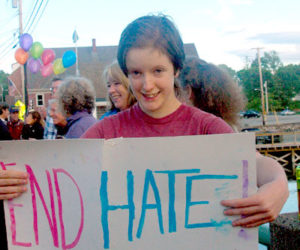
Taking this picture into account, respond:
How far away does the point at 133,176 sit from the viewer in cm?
116

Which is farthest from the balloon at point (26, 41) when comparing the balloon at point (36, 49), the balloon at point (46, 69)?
the balloon at point (46, 69)

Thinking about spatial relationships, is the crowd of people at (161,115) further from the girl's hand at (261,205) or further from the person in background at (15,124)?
the person in background at (15,124)

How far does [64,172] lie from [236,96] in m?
1.41

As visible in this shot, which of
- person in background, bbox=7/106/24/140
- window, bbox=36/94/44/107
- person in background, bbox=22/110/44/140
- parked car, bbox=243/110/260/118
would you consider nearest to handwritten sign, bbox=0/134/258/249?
person in background, bbox=22/110/44/140

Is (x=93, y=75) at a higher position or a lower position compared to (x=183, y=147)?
higher

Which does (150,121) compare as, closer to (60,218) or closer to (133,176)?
(133,176)

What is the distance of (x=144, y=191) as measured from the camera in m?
1.16

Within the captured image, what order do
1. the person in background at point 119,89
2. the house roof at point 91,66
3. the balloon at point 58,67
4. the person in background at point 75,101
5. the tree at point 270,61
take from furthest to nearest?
the tree at point 270,61
the house roof at point 91,66
the balloon at point 58,67
the person in background at point 75,101
the person in background at point 119,89

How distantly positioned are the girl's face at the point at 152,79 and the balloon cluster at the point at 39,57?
10.0m

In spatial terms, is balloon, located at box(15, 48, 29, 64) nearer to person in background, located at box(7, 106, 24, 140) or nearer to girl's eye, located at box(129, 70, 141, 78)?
person in background, located at box(7, 106, 24, 140)

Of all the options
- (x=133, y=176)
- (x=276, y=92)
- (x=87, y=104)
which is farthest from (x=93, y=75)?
(x=133, y=176)

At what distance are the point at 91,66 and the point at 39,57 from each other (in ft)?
81.0

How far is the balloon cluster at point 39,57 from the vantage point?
10789 mm

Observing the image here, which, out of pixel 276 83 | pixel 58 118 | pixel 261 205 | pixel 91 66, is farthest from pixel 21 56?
pixel 276 83
